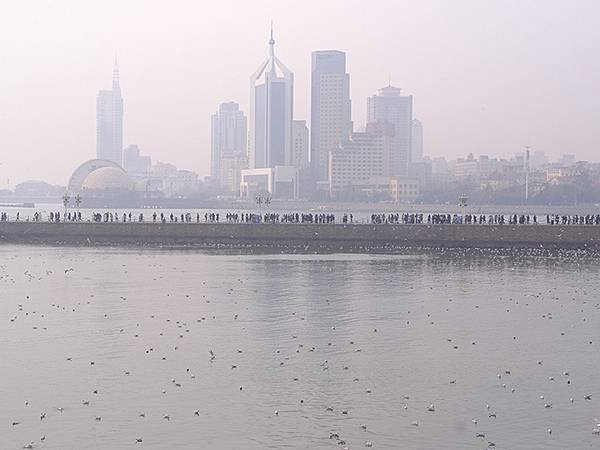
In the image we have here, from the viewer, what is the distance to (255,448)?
15258 mm

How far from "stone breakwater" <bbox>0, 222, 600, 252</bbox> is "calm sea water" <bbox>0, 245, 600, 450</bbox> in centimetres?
1823

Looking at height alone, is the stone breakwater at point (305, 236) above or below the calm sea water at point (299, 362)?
above

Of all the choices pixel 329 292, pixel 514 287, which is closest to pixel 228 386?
pixel 329 292

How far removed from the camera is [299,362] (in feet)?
69.3

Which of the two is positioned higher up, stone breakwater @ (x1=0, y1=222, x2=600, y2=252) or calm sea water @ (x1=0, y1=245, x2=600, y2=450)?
stone breakwater @ (x1=0, y1=222, x2=600, y2=252)

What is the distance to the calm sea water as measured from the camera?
16109 mm

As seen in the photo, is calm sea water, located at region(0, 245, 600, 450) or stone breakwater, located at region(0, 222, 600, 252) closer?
calm sea water, located at region(0, 245, 600, 450)

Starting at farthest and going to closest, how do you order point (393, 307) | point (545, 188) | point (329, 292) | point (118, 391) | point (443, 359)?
point (545, 188)
point (329, 292)
point (393, 307)
point (443, 359)
point (118, 391)

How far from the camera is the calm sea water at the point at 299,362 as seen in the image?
16109 millimetres

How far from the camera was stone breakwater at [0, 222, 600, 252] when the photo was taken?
56.3 metres

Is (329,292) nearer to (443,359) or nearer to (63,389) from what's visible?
(443,359)

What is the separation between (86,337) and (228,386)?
6290 millimetres

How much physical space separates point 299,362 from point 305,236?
127 feet

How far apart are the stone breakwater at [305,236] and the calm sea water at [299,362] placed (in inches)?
718
